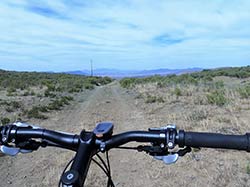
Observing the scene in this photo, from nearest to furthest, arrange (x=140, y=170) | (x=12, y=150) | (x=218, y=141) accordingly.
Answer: (x=218, y=141)
(x=12, y=150)
(x=140, y=170)

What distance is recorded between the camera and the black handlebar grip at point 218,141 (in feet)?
5.00

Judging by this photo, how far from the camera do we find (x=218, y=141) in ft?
5.12

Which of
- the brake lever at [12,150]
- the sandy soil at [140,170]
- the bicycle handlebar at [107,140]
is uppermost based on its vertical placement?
the bicycle handlebar at [107,140]

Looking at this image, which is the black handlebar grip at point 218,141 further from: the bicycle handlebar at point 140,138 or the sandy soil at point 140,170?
the sandy soil at point 140,170

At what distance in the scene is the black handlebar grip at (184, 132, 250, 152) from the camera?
153 centimetres

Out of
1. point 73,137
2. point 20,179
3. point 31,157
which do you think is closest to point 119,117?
point 31,157

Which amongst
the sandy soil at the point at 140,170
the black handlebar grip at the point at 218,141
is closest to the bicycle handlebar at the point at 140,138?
the black handlebar grip at the point at 218,141

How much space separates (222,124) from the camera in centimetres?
945

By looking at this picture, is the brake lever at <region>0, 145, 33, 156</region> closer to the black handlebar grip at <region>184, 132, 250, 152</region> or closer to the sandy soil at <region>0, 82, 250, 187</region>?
the black handlebar grip at <region>184, 132, 250, 152</region>

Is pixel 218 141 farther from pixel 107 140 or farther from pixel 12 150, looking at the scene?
pixel 12 150

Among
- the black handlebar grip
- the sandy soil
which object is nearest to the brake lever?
the black handlebar grip

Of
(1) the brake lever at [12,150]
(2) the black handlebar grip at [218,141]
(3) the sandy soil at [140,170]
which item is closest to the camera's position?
(2) the black handlebar grip at [218,141]

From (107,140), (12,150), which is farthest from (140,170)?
(107,140)

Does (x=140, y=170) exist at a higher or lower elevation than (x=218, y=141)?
lower
